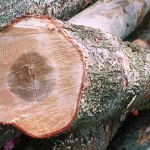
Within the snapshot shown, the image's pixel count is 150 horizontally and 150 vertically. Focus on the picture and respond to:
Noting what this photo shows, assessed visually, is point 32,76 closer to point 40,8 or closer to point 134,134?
point 40,8

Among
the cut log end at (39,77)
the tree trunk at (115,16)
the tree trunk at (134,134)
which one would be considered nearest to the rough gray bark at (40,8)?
the tree trunk at (115,16)

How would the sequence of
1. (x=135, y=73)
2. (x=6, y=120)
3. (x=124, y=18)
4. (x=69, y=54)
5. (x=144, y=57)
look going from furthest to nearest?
(x=124, y=18) < (x=144, y=57) < (x=135, y=73) < (x=6, y=120) < (x=69, y=54)

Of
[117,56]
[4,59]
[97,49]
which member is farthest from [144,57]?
[4,59]

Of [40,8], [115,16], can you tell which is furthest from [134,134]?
[40,8]

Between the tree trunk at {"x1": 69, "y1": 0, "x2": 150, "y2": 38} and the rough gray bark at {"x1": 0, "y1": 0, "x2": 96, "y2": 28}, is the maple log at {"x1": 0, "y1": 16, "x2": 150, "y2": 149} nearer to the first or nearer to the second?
the rough gray bark at {"x1": 0, "y1": 0, "x2": 96, "y2": 28}

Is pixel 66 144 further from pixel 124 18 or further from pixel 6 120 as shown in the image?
pixel 124 18
